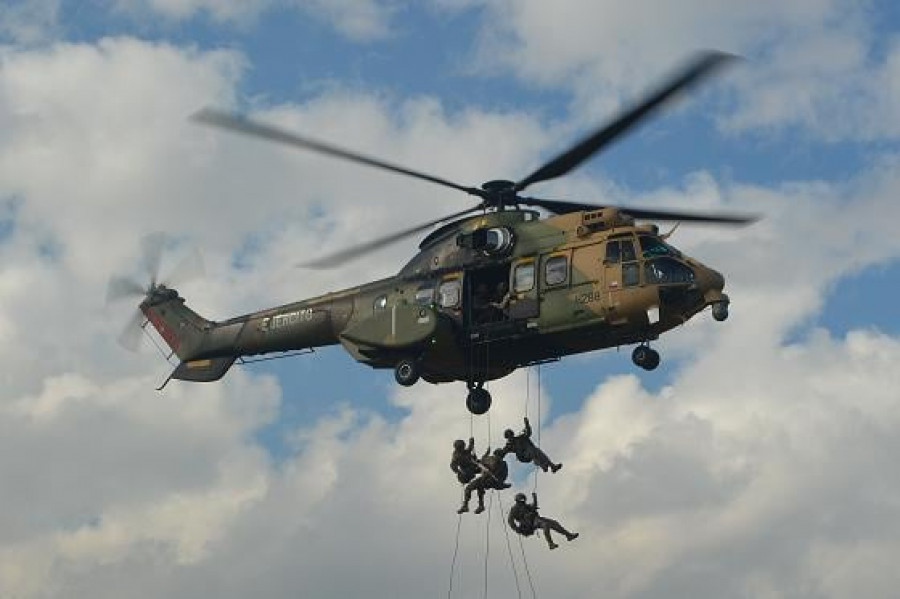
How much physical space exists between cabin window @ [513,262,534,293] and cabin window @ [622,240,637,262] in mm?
2300

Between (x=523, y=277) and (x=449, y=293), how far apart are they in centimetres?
198

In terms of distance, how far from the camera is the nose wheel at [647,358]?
119ft

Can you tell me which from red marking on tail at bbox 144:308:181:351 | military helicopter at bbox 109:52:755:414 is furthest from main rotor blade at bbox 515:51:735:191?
red marking on tail at bbox 144:308:181:351

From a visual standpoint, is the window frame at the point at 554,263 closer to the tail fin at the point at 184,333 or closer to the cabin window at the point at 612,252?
the cabin window at the point at 612,252

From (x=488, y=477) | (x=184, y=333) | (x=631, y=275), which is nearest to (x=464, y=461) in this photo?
(x=488, y=477)

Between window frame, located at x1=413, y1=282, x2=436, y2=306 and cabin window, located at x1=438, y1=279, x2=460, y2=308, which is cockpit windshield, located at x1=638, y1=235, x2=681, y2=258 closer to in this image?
cabin window, located at x1=438, y1=279, x2=460, y2=308

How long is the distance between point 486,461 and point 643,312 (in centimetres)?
515

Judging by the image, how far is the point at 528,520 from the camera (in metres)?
36.4

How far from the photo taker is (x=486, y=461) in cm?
3722

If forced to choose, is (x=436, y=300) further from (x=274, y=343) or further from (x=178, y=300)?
(x=178, y=300)

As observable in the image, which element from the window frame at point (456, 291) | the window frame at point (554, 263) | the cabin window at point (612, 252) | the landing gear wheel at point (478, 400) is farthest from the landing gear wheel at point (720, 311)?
the landing gear wheel at point (478, 400)

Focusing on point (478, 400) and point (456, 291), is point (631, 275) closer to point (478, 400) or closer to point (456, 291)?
point (456, 291)

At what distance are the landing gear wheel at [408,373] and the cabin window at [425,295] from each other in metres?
1.45

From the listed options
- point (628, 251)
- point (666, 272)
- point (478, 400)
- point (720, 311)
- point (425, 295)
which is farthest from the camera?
point (478, 400)
